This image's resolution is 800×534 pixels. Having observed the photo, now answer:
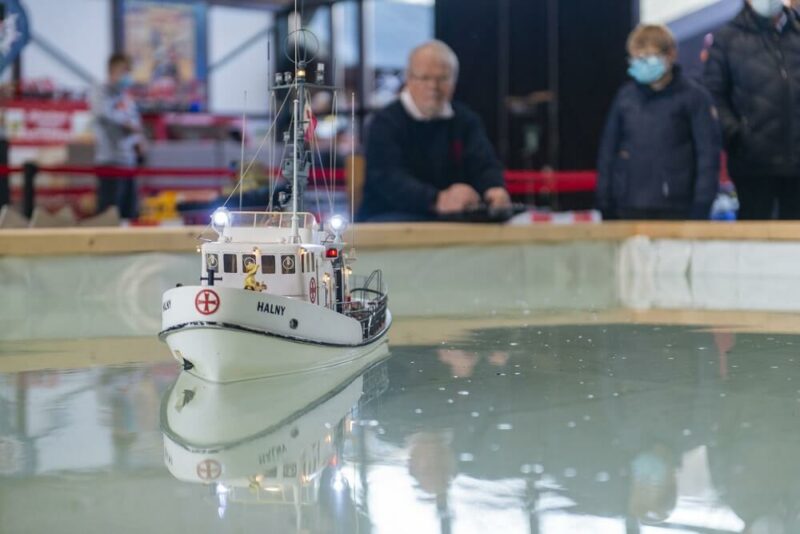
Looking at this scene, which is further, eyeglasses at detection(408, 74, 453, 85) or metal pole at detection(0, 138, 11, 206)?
metal pole at detection(0, 138, 11, 206)

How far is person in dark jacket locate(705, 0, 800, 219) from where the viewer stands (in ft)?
22.3

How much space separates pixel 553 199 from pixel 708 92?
18.1 ft

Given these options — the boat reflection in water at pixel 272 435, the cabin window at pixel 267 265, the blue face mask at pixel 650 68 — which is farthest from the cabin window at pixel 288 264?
the blue face mask at pixel 650 68

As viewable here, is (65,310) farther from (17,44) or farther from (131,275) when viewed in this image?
(17,44)

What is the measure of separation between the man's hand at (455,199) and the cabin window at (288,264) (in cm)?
347

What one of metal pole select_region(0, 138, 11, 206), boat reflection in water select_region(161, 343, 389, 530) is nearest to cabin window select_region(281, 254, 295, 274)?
boat reflection in water select_region(161, 343, 389, 530)

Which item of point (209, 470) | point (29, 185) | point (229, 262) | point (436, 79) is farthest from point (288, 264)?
point (29, 185)

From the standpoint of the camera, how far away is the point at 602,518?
177 centimetres

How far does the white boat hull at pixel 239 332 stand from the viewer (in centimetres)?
318

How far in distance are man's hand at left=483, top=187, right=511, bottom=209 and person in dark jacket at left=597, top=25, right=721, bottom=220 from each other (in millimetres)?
751

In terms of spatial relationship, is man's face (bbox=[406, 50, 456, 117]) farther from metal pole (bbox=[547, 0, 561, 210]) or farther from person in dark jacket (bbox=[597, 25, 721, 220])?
metal pole (bbox=[547, 0, 561, 210])

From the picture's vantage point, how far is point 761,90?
6.86 metres

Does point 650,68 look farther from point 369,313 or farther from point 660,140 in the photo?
point 369,313

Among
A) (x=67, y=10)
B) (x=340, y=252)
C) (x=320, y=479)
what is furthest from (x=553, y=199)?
(x=67, y=10)
